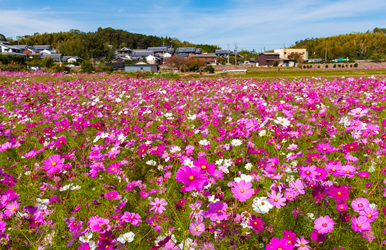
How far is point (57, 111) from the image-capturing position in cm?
386

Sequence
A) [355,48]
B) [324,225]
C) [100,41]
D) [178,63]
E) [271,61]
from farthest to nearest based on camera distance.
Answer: [355,48], [100,41], [271,61], [178,63], [324,225]

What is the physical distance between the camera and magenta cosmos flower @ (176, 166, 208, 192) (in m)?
0.88

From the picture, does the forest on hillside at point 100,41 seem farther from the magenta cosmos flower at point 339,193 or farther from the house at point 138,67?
the magenta cosmos flower at point 339,193

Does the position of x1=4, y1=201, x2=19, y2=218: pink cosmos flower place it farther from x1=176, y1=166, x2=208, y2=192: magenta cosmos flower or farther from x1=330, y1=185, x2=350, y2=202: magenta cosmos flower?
x1=330, y1=185, x2=350, y2=202: magenta cosmos flower

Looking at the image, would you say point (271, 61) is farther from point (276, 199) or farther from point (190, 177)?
point (190, 177)

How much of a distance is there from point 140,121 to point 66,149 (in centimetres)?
105

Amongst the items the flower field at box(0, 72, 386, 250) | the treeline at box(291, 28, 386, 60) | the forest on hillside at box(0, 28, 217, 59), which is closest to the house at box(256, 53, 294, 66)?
the treeline at box(291, 28, 386, 60)

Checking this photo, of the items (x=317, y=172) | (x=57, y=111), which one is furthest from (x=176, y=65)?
(x=317, y=172)

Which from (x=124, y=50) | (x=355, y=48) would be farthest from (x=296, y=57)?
(x=124, y=50)

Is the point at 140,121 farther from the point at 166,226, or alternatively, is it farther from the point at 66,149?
the point at 166,226

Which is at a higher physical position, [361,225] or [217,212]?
[217,212]

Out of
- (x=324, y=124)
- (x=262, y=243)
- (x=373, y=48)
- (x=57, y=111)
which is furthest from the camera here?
(x=373, y=48)

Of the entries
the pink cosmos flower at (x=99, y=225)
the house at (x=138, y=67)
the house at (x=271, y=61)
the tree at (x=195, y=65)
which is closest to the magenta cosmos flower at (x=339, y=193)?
the pink cosmos flower at (x=99, y=225)

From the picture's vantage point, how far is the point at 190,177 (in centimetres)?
91
